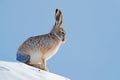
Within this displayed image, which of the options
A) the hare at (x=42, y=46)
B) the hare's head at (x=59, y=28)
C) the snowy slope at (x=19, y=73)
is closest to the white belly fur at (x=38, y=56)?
the hare at (x=42, y=46)

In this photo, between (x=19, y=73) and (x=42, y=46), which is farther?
(x=42, y=46)

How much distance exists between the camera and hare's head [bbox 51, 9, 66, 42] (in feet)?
23.9

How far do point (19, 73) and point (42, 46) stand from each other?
2.04 m

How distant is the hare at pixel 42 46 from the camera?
6.77 meters

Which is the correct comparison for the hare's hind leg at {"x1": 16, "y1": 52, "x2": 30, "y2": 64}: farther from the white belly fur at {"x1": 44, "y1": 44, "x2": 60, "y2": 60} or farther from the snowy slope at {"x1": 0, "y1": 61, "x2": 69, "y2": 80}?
the snowy slope at {"x1": 0, "y1": 61, "x2": 69, "y2": 80}

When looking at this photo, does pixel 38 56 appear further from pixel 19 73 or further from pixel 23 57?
pixel 19 73

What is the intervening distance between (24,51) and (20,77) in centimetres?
204

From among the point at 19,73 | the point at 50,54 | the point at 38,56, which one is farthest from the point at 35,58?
the point at 19,73

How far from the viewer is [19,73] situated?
5.00 meters

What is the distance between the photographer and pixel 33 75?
16.8 ft

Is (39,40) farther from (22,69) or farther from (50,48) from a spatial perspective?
(22,69)

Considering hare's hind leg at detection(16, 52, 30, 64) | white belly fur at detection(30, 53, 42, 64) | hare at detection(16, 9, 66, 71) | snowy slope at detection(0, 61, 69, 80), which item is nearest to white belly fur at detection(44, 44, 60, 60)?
hare at detection(16, 9, 66, 71)

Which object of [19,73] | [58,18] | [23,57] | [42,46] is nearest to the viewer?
[19,73]

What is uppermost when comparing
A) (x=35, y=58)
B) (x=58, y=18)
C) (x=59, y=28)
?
(x=58, y=18)
